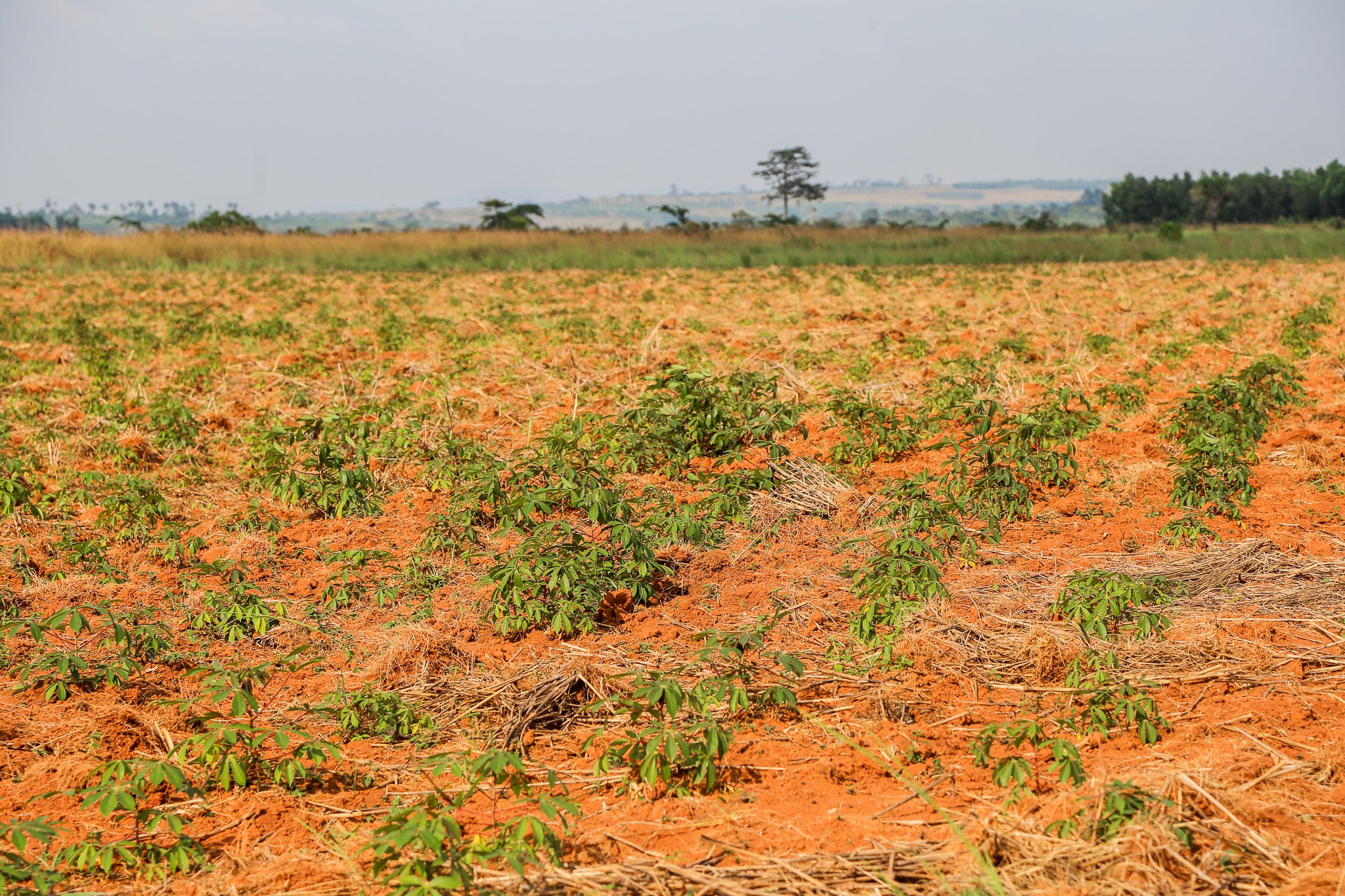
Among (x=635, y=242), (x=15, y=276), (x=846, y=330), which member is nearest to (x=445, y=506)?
(x=846, y=330)

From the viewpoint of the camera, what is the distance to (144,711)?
3.41 meters

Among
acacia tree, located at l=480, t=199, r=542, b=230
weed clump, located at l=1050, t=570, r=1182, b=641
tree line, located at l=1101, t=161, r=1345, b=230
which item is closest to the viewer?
weed clump, located at l=1050, t=570, r=1182, b=641

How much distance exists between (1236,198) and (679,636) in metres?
70.2

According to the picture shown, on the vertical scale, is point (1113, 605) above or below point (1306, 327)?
below

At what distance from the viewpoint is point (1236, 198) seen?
2408 inches

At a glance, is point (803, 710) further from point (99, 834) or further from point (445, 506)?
point (445, 506)

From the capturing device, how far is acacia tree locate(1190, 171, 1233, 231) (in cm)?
6022

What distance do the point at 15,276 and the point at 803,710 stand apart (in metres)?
23.7

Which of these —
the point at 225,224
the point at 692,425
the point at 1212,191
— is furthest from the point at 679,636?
the point at 1212,191

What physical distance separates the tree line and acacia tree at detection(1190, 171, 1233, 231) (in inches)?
1.7

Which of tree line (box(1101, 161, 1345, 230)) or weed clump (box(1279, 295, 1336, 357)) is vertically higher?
tree line (box(1101, 161, 1345, 230))

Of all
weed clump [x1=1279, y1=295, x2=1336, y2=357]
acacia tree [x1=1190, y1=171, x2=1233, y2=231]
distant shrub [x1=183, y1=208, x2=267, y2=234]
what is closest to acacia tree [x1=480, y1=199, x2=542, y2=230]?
distant shrub [x1=183, y1=208, x2=267, y2=234]

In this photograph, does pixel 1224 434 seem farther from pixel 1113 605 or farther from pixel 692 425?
pixel 692 425

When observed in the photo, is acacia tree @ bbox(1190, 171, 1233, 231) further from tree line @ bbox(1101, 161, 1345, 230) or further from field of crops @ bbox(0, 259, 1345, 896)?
field of crops @ bbox(0, 259, 1345, 896)
